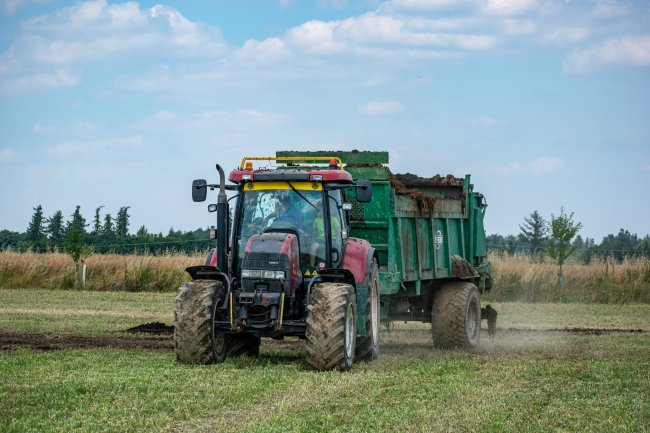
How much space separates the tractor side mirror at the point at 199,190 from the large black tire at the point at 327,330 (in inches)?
84.7

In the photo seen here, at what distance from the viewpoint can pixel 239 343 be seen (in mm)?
15695

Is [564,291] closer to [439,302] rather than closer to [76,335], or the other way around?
[439,302]

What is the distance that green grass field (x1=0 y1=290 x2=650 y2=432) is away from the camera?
1017 centimetres

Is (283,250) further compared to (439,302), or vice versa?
(439,302)

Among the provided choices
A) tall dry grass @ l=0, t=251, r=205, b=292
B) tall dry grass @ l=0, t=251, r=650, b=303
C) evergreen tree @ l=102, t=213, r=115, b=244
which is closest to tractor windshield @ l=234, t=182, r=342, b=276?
tall dry grass @ l=0, t=251, r=650, b=303

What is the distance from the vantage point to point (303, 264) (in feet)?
49.3

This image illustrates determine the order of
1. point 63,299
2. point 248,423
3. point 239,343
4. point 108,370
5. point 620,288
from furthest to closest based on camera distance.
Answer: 1. point 620,288
2. point 63,299
3. point 239,343
4. point 108,370
5. point 248,423

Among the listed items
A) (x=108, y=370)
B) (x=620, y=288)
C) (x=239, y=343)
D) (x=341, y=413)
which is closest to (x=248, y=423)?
(x=341, y=413)

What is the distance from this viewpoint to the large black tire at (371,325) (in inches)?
617

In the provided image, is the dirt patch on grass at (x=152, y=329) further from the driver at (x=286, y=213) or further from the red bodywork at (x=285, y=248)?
the red bodywork at (x=285, y=248)

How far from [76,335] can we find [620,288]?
2180 cm

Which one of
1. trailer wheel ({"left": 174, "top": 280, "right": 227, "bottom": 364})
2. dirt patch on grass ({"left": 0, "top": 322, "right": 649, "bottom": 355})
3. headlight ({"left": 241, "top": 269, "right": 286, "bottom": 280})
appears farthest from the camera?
dirt patch on grass ({"left": 0, "top": 322, "right": 649, "bottom": 355})

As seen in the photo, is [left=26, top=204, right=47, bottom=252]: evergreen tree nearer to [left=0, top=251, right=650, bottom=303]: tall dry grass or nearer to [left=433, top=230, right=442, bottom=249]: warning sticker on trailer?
[left=0, top=251, right=650, bottom=303]: tall dry grass

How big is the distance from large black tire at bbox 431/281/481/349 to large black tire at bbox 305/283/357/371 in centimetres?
527
